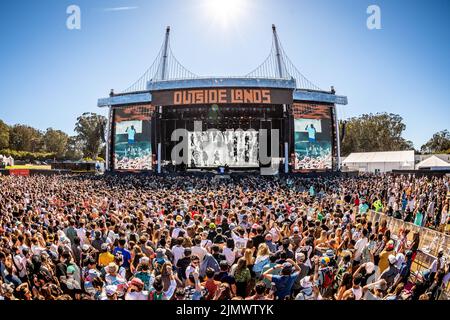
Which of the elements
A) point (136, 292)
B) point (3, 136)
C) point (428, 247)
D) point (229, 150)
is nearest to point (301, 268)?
point (136, 292)

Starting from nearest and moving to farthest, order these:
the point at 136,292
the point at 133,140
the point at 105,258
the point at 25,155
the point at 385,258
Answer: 1. the point at 136,292
2. the point at 105,258
3. the point at 385,258
4. the point at 133,140
5. the point at 25,155

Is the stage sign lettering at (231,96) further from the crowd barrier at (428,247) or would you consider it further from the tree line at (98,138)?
the tree line at (98,138)

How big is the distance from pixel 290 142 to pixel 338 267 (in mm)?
29118

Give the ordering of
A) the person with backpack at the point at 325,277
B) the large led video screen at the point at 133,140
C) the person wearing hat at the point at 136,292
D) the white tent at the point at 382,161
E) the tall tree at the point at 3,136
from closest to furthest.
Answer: the person wearing hat at the point at 136,292
the person with backpack at the point at 325,277
the large led video screen at the point at 133,140
the white tent at the point at 382,161
the tall tree at the point at 3,136

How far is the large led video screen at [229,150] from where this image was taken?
36938mm

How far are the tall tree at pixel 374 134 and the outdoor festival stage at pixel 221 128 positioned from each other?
48.4 metres

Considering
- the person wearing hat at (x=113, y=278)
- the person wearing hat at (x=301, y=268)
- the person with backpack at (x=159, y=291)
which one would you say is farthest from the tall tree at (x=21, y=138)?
the person wearing hat at (x=301, y=268)

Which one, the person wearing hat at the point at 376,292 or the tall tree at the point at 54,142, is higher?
the tall tree at the point at 54,142

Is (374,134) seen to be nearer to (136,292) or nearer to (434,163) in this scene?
(434,163)

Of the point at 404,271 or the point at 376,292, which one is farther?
the point at 404,271

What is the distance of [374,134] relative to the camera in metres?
81.2

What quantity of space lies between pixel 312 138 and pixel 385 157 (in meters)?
21.3

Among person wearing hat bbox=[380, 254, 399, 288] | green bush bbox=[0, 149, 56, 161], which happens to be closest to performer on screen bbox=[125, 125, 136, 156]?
person wearing hat bbox=[380, 254, 399, 288]

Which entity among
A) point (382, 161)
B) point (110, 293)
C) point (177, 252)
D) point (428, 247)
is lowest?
point (428, 247)
